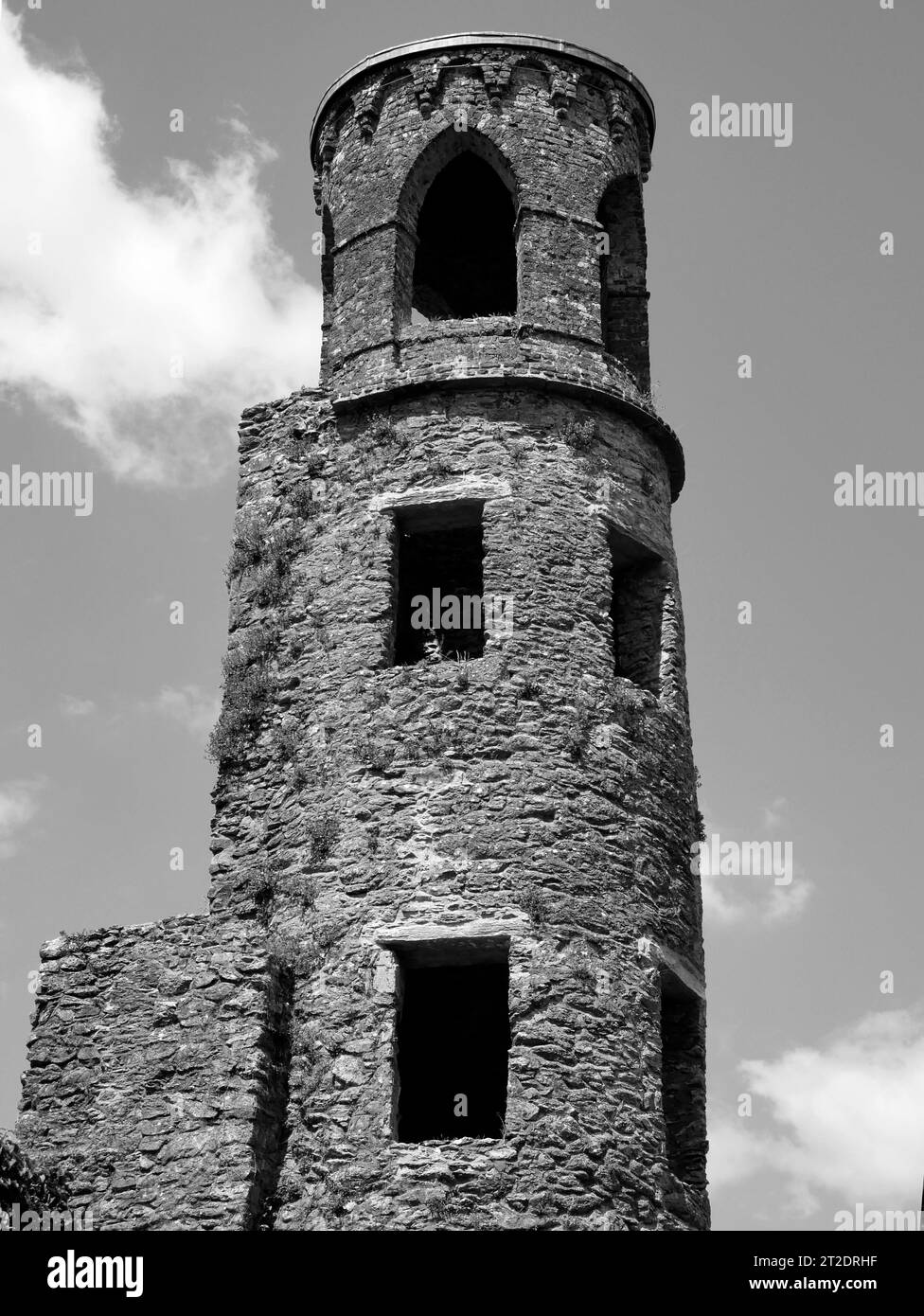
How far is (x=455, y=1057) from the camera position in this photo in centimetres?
1841

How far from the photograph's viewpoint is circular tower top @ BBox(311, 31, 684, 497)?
1884 centimetres

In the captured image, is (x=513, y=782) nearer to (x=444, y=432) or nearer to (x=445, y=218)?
(x=444, y=432)

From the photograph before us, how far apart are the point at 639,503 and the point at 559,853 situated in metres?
3.80

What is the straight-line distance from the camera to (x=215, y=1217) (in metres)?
15.0

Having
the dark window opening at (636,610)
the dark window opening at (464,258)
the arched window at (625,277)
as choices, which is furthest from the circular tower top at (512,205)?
the dark window opening at (636,610)

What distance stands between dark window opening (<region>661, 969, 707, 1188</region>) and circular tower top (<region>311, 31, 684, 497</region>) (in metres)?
5.00

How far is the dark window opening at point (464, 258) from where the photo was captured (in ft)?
72.1

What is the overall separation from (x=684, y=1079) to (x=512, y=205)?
30.2 ft
